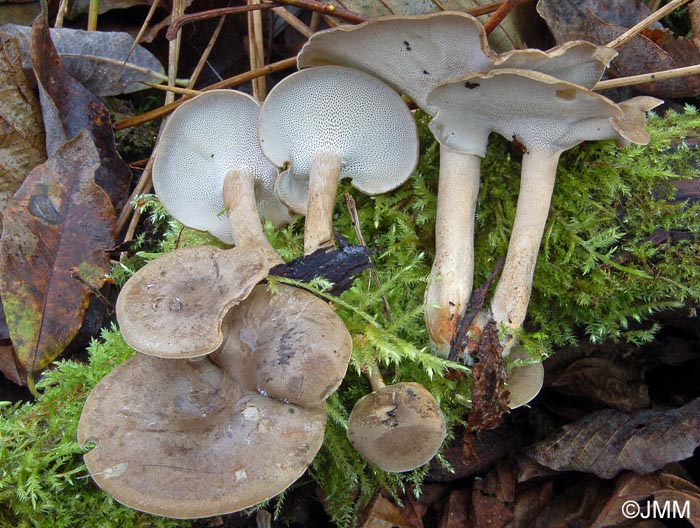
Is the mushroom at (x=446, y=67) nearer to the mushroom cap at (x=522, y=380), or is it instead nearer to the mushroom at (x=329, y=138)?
the mushroom at (x=329, y=138)

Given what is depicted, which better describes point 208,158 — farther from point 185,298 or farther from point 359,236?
point 185,298

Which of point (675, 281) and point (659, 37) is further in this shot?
point (659, 37)

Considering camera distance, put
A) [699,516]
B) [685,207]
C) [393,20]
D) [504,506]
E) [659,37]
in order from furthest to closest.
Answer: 1. [659,37]
2. [504,506]
3. [685,207]
4. [699,516]
5. [393,20]

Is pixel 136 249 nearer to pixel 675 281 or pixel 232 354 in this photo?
pixel 232 354

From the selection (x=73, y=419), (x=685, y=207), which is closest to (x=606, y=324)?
(x=685, y=207)

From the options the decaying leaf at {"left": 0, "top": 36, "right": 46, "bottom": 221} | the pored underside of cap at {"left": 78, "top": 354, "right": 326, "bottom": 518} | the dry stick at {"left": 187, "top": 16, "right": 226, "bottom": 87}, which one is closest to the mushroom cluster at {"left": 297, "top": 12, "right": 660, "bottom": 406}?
the pored underside of cap at {"left": 78, "top": 354, "right": 326, "bottom": 518}

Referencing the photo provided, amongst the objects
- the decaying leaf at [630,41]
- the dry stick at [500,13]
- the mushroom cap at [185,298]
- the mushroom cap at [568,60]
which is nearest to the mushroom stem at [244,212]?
the mushroom cap at [185,298]

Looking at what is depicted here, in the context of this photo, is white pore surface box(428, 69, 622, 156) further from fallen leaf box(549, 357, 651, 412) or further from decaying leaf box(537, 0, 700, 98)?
fallen leaf box(549, 357, 651, 412)

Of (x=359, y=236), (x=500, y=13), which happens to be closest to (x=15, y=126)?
(x=359, y=236)
